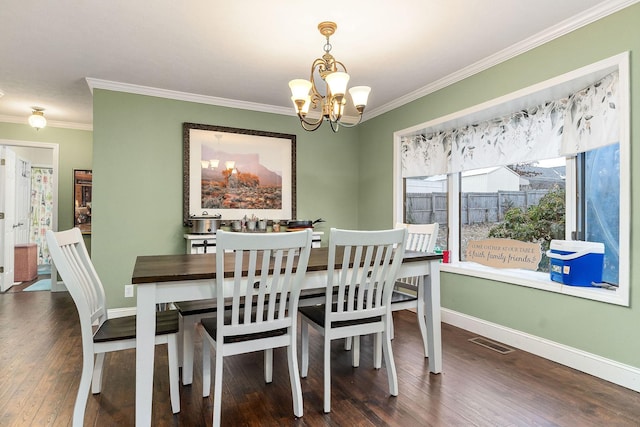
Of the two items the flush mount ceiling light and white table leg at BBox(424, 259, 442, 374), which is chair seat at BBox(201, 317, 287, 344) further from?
the flush mount ceiling light

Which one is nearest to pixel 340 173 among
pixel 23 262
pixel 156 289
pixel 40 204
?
pixel 156 289

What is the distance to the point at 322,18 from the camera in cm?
247

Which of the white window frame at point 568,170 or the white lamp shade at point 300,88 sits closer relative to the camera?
the white window frame at point 568,170

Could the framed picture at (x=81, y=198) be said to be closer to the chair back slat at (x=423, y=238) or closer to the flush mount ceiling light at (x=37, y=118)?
the flush mount ceiling light at (x=37, y=118)

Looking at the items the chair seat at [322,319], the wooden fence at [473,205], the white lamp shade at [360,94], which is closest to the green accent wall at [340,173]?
the wooden fence at [473,205]

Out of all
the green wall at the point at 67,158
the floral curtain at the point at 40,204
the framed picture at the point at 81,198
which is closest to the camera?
the green wall at the point at 67,158

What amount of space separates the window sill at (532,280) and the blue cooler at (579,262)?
62 millimetres

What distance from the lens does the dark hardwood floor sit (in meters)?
1.91

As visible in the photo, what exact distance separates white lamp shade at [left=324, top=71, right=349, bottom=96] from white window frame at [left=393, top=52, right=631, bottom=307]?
152 centimetres

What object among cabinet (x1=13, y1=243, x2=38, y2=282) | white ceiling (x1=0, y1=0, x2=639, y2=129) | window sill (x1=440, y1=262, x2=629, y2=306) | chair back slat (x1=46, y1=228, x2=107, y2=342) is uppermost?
white ceiling (x1=0, y1=0, x2=639, y2=129)

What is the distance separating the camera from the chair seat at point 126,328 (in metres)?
1.84

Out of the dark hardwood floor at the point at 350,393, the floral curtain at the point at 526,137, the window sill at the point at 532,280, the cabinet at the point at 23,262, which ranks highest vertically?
the floral curtain at the point at 526,137

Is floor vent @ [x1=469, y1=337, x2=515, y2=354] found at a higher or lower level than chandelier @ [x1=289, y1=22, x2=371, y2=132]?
lower

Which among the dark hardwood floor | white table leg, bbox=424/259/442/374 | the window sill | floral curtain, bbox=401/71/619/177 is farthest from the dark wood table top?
floral curtain, bbox=401/71/619/177
